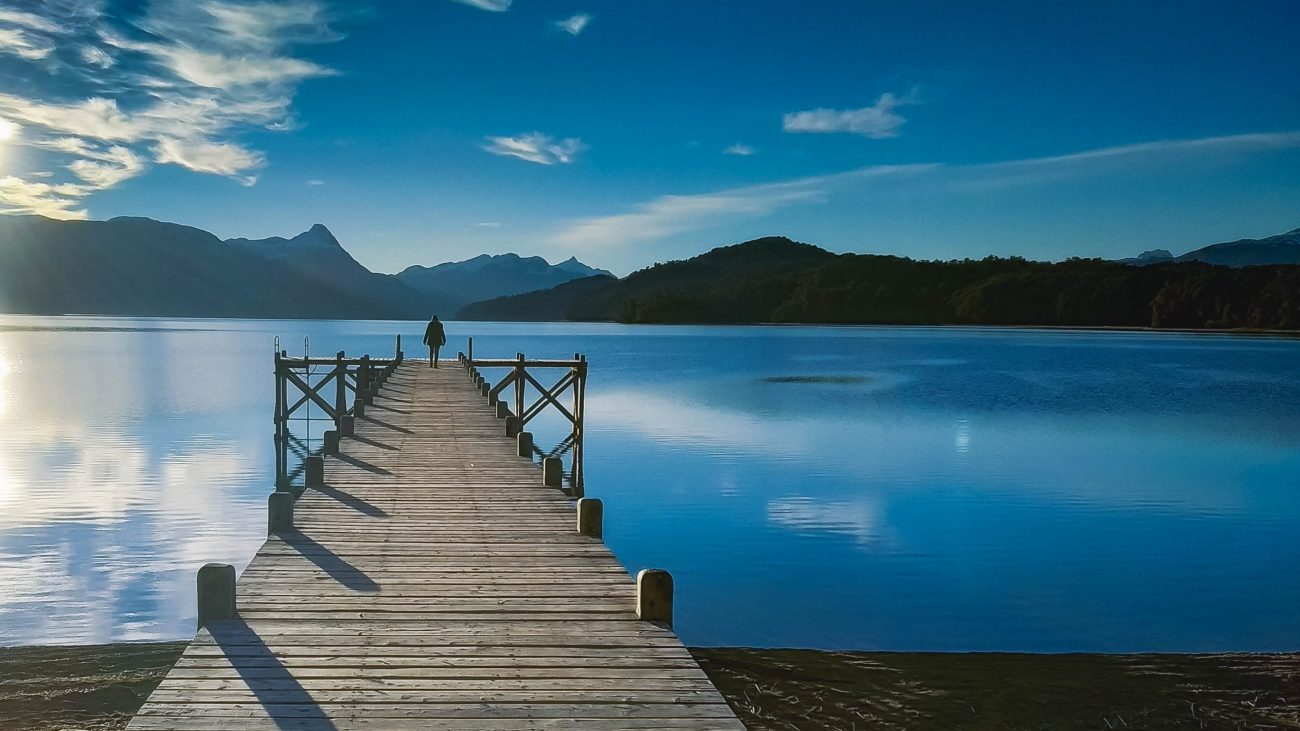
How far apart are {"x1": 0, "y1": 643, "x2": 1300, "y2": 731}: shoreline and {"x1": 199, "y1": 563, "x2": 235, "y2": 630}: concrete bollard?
2783mm

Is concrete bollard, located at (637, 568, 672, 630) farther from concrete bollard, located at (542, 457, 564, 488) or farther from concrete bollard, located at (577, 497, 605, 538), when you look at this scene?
concrete bollard, located at (542, 457, 564, 488)

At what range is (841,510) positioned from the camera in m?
23.0

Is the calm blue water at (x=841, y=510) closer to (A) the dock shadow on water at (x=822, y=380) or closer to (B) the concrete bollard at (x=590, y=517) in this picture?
(B) the concrete bollard at (x=590, y=517)

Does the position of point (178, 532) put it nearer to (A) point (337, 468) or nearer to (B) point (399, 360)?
(A) point (337, 468)

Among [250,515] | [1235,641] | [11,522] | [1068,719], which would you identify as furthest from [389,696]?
[11,522]

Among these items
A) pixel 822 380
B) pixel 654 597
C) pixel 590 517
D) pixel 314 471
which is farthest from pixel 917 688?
pixel 822 380

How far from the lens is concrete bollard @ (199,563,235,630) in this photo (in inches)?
266

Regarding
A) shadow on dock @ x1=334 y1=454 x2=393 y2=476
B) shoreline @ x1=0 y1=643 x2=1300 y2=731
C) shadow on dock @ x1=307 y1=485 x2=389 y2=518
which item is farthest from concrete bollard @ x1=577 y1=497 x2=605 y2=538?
shadow on dock @ x1=334 y1=454 x2=393 y2=476

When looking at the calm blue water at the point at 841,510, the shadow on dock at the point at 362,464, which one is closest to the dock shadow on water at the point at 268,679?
the shadow on dock at the point at 362,464

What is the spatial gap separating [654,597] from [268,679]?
2659 millimetres

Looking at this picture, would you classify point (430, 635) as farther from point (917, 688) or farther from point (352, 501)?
point (917, 688)

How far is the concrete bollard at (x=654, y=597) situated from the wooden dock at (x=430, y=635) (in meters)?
0.03

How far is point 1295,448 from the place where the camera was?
108 ft

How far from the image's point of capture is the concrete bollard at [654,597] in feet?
23.2
